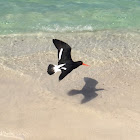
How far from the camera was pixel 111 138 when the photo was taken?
19.8 feet

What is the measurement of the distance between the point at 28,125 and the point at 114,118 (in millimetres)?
1785

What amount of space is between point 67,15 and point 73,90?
16.5ft

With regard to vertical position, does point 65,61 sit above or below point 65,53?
below

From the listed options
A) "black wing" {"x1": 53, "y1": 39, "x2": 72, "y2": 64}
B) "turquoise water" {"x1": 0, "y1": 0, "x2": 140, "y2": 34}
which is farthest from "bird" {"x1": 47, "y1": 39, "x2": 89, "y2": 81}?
"turquoise water" {"x1": 0, "y1": 0, "x2": 140, "y2": 34}

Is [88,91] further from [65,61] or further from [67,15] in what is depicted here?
[67,15]

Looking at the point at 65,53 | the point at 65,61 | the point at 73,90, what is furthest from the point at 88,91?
the point at 65,53

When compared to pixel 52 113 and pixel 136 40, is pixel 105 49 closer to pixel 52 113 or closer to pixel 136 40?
pixel 136 40

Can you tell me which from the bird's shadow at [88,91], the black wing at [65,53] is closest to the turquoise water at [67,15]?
the black wing at [65,53]

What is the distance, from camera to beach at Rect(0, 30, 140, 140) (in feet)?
20.6

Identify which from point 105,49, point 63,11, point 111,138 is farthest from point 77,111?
point 63,11

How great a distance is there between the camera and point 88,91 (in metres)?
7.57

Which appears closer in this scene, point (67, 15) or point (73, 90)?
point (73, 90)

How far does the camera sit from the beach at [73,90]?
6.27m

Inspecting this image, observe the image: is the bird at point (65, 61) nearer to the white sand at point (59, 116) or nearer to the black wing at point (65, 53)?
the black wing at point (65, 53)
